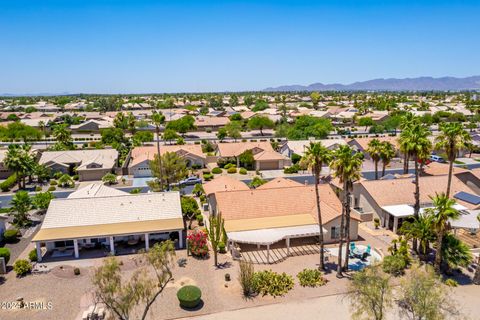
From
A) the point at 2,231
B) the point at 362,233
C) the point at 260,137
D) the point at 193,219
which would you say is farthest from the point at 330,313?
the point at 260,137

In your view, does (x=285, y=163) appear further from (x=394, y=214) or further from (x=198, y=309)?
(x=198, y=309)

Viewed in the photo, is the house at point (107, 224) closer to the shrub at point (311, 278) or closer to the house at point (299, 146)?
the shrub at point (311, 278)

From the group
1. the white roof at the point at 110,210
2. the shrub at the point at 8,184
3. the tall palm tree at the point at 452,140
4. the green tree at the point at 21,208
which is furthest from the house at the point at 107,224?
the shrub at the point at 8,184

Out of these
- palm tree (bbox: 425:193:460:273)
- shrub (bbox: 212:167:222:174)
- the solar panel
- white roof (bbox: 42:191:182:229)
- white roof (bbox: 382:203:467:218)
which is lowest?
shrub (bbox: 212:167:222:174)

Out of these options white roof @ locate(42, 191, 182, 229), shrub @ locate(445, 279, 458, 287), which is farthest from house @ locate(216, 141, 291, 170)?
shrub @ locate(445, 279, 458, 287)

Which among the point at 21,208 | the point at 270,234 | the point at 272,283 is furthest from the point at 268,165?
the point at 272,283

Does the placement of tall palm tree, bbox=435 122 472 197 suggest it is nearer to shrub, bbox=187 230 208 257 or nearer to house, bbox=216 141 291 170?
shrub, bbox=187 230 208 257
